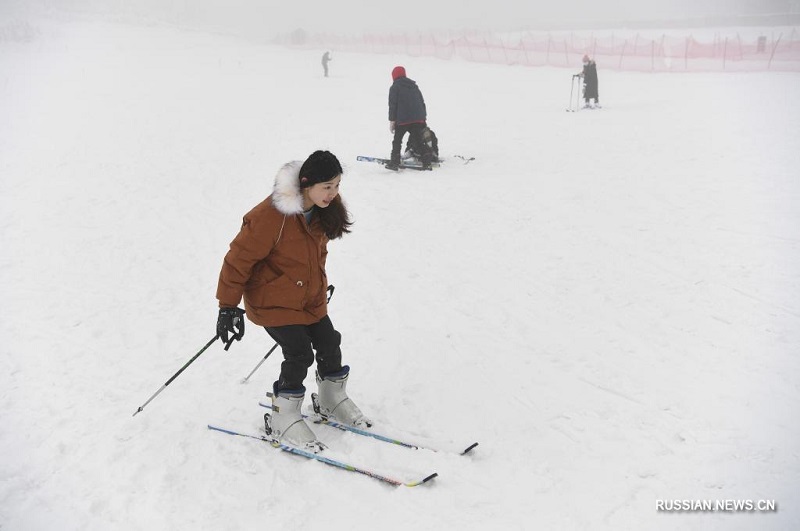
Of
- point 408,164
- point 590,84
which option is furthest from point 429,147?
point 590,84

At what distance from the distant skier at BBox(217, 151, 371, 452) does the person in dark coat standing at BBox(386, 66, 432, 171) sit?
7.84 m

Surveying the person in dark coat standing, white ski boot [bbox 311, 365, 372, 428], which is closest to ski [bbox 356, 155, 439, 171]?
the person in dark coat standing

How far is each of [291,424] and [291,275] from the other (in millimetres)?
996

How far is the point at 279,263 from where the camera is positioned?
12.3ft

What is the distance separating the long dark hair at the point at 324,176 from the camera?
12.0ft

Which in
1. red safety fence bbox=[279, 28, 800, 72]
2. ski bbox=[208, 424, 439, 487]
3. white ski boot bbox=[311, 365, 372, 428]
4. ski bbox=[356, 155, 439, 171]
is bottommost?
ski bbox=[208, 424, 439, 487]

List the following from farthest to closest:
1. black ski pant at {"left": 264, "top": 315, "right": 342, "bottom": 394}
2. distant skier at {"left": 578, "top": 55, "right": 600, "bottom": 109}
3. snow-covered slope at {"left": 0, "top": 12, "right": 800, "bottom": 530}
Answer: distant skier at {"left": 578, "top": 55, "right": 600, "bottom": 109} < black ski pant at {"left": 264, "top": 315, "right": 342, "bottom": 394} < snow-covered slope at {"left": 0, "top": 12, "right": 800, "bottom": 530}

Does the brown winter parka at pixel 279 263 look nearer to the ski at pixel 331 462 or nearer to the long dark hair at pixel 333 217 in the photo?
the long dark hair at pixel 333 217

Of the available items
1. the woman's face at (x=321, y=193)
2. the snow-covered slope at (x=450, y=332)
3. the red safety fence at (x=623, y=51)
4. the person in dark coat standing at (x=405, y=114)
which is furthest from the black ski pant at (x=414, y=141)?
the red safety fence at (x=623, y=51)

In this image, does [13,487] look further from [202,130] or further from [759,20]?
[759,20]

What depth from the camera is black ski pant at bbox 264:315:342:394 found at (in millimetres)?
3865

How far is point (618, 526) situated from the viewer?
3232mm

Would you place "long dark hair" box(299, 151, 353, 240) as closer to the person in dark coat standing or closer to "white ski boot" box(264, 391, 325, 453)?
"white ski boot" box(264, 391, 325, 453)

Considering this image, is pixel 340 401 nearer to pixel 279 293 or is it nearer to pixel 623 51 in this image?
pixel 279 293
